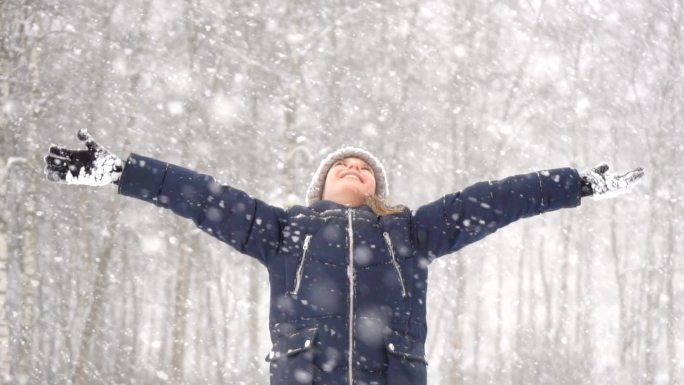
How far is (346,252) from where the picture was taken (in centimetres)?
247

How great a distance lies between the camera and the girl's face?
2.83m

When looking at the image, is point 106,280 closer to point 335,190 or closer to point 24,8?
point 24,8

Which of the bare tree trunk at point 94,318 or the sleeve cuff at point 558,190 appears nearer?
the sleeve cuff at point 558,190

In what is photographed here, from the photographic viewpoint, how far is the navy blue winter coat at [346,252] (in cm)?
234

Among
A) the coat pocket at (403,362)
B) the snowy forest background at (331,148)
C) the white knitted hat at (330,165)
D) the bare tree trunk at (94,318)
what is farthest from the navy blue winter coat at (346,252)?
the bare tree trunk at (94,318)

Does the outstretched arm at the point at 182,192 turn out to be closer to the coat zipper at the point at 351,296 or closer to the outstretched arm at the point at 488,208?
the coat zipper at the point at 351,296

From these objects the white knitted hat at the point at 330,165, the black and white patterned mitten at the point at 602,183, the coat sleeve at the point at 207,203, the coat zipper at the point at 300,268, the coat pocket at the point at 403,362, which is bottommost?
the coat pocket at the point at 403,362

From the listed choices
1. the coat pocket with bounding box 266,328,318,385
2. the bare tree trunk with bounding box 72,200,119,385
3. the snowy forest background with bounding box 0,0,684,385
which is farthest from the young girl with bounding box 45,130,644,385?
the bare tree trunk with bounding box 72,200,119,385

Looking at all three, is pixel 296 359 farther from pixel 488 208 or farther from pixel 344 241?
pixel 488 208

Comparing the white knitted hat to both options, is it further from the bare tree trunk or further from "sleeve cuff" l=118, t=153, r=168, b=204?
the bare tree trunk

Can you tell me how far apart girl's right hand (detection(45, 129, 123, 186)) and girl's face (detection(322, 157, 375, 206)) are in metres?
0.90

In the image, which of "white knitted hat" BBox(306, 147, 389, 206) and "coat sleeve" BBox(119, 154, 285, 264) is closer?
"coat sleeve" BBox(119, 154, 285, 264)

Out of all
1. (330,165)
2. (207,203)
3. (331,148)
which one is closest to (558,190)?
(330,165)

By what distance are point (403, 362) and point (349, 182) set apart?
2.79 ft
